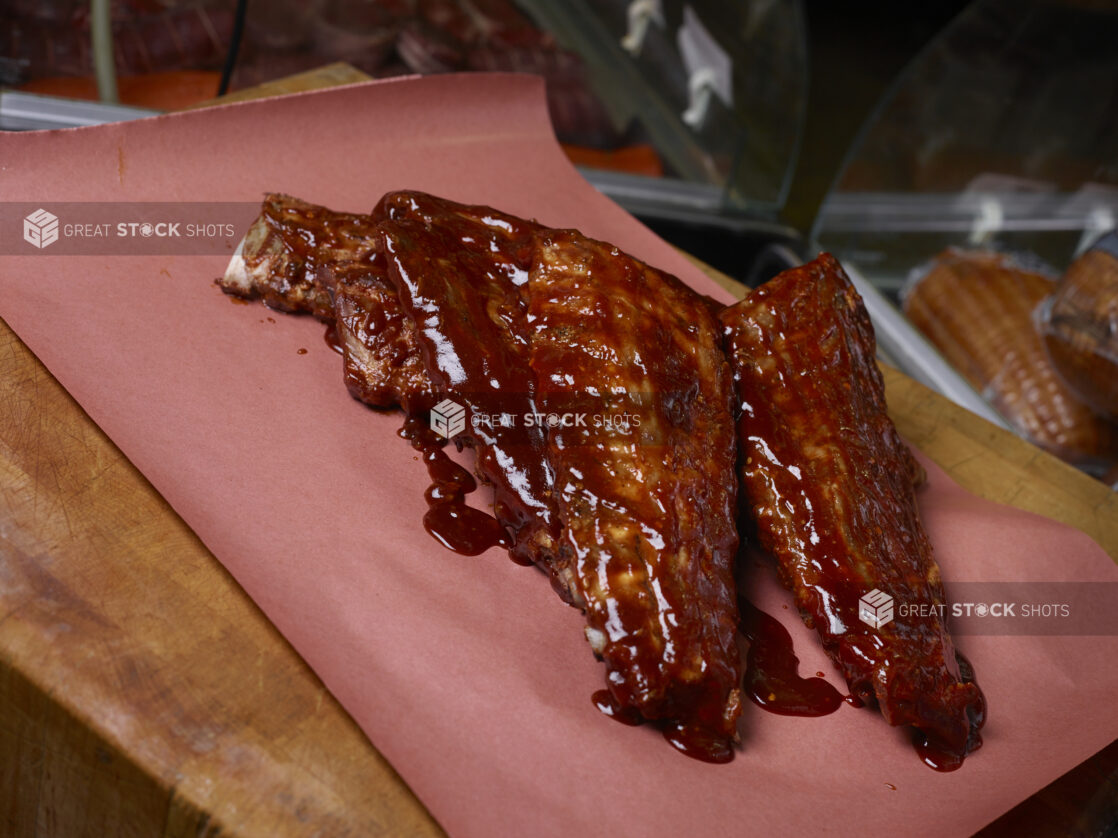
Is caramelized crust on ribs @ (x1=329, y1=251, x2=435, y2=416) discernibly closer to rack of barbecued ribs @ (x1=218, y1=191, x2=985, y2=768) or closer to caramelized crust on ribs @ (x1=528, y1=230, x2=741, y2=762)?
rack of barbecued ribs @ (x1=218, y1=191, x2=985, y2=768)

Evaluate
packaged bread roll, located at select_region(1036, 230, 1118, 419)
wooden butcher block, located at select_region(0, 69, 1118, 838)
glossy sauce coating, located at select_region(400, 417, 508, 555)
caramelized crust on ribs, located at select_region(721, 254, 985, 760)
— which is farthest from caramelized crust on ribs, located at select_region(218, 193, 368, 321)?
packaged bread roll, located at select_region(1036, 230, 1118, 419)

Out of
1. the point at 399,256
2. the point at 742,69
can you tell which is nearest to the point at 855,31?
the point at 742,69

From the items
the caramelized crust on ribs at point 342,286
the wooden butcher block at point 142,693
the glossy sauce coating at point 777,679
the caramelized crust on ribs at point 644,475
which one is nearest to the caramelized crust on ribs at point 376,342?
the caramelized crust on ribs at point 342,286

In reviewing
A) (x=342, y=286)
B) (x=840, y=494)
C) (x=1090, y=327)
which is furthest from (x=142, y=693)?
(x=1090, y=327)

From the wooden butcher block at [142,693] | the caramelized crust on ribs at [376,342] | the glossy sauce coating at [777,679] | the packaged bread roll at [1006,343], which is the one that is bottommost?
A: the packaged bread roll at [1006,343]

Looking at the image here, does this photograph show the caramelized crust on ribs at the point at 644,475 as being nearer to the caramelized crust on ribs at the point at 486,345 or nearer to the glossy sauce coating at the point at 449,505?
the caramelized crust on ribs at the point at 486,345

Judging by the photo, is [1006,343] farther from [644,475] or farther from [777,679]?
[644,475]

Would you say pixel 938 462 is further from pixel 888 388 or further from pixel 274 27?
pixel 274 27

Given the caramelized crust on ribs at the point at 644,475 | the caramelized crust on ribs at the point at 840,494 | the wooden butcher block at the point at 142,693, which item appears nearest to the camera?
the wooden butcher block at the point at 142,693
